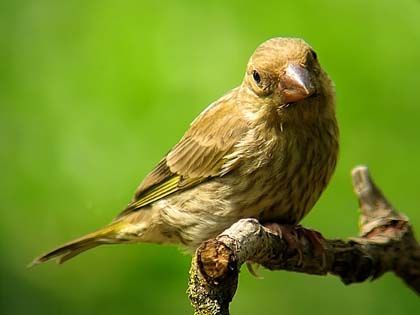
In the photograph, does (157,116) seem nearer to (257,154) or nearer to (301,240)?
(257,154)

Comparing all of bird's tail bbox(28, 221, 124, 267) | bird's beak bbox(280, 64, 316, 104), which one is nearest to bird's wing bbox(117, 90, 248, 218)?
bird's tail bbox(28, 221, 124, 267)

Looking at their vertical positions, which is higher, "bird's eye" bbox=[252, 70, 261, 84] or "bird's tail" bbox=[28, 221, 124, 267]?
"bird's eye" bbox=[252, 70, 261, 84]

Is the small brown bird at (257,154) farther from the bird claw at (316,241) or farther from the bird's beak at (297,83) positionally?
the bird claw at (316,241)

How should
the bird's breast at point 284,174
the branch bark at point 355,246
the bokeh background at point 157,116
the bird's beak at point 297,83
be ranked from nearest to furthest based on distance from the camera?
1. the branch bark at point 355,246
2. the bird's beak at point 297,83
3. the bird's breast at point 284,174
4. the bokeh background at point 157,116

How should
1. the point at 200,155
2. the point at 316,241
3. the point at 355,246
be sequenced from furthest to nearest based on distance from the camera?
the point at 200,155 → the point at 355,246 → the point at 316,241

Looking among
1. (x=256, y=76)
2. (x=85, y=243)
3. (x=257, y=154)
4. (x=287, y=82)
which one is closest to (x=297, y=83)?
(x=287, y=82)

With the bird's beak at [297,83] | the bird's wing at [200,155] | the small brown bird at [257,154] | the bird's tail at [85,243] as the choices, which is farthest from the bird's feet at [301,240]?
the bird's tail at [85,243]

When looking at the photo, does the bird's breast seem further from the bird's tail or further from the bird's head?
the bird's tail
